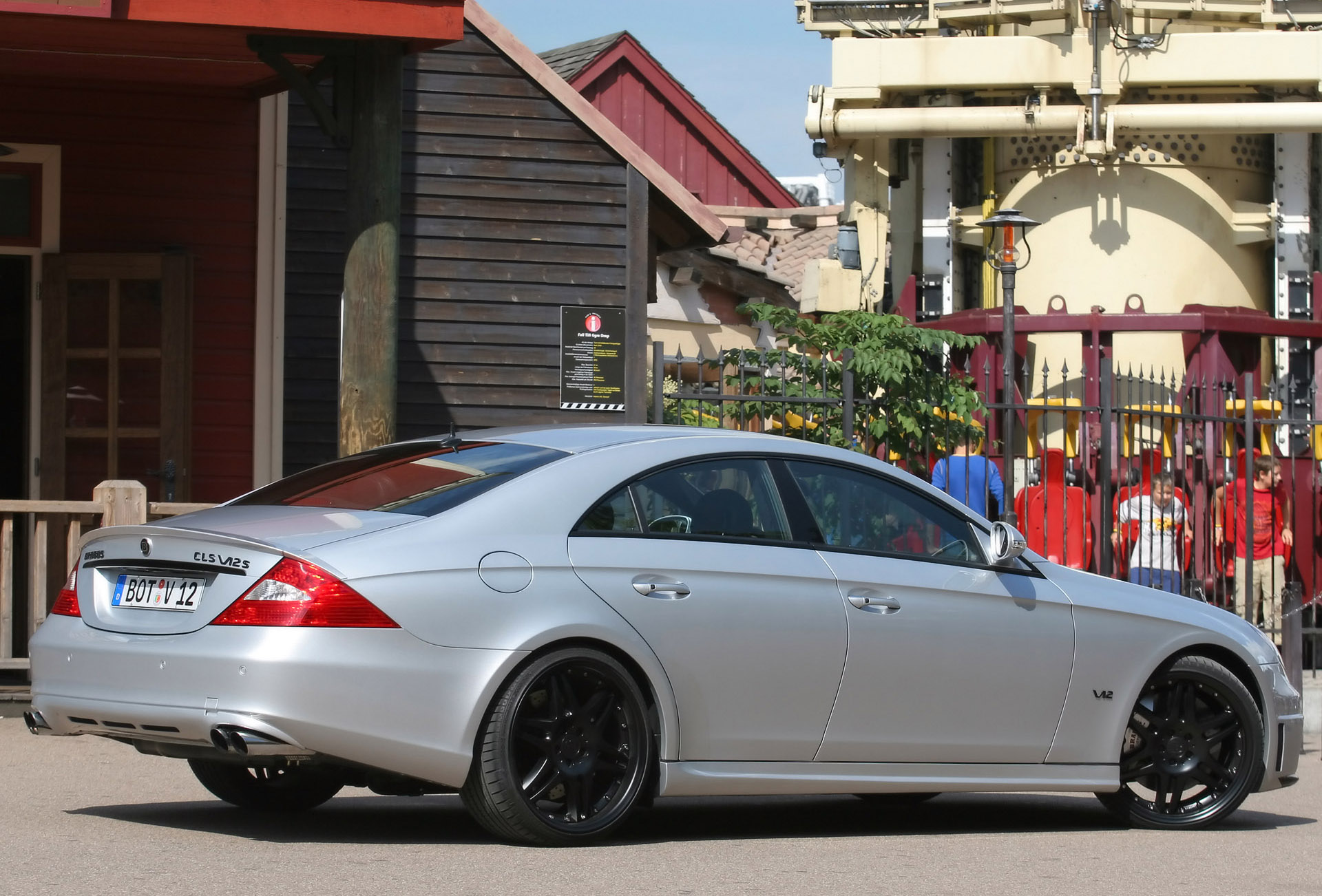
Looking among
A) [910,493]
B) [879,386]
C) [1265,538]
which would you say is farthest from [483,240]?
[910,493]

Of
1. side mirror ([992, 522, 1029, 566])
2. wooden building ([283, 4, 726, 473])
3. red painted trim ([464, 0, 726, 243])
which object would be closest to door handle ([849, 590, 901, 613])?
side mirror ([992, 522, 1029, 566])

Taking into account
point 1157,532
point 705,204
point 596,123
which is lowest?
point 1157,532

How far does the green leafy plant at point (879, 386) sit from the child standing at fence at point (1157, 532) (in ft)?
4.24

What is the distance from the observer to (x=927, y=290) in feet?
56.5

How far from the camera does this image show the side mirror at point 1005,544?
6.84 m

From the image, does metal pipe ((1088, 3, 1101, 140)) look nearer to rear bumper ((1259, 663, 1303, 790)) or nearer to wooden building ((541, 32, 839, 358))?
wooden building ((541, 32, 839, 358))

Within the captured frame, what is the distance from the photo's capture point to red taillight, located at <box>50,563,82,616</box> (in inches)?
239

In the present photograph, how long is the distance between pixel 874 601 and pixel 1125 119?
34.5ft

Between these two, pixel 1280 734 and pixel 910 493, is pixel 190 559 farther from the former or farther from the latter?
pixel 1280 734

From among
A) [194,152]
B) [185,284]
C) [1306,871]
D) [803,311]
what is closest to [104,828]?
[1306,871]

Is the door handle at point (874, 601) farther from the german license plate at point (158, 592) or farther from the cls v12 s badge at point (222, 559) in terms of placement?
the german license plate at point (158, 592)

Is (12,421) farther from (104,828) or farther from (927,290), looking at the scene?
(927,290)

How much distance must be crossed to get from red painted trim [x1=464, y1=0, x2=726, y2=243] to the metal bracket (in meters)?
2.68

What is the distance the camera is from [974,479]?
12391mm
